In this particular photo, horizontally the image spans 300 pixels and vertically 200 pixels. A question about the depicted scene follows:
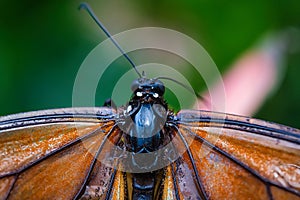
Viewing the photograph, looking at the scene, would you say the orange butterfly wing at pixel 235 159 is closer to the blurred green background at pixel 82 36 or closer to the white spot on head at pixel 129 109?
the white spot on head at pixel 129 109

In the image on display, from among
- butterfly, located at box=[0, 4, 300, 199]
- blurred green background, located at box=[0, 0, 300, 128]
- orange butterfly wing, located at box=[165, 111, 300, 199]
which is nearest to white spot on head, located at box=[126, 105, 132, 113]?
butterfly, located at box=[0, 4, 300, 199]

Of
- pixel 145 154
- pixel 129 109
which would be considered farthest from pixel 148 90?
pixel 145 154

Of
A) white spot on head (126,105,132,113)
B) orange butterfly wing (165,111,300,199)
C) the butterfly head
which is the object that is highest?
the butterfly head

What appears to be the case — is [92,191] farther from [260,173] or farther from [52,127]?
[260,173]

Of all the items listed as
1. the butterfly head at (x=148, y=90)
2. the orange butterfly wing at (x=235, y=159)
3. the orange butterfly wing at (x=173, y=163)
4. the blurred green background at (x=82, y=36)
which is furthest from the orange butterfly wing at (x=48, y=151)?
the blurred green background at (x=82, y=36)

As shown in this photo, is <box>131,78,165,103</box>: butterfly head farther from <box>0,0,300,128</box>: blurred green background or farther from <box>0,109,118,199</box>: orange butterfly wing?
<box>0,0,300,128</box>: blurred green background

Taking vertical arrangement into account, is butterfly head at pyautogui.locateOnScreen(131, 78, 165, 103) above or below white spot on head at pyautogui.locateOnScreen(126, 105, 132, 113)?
above
